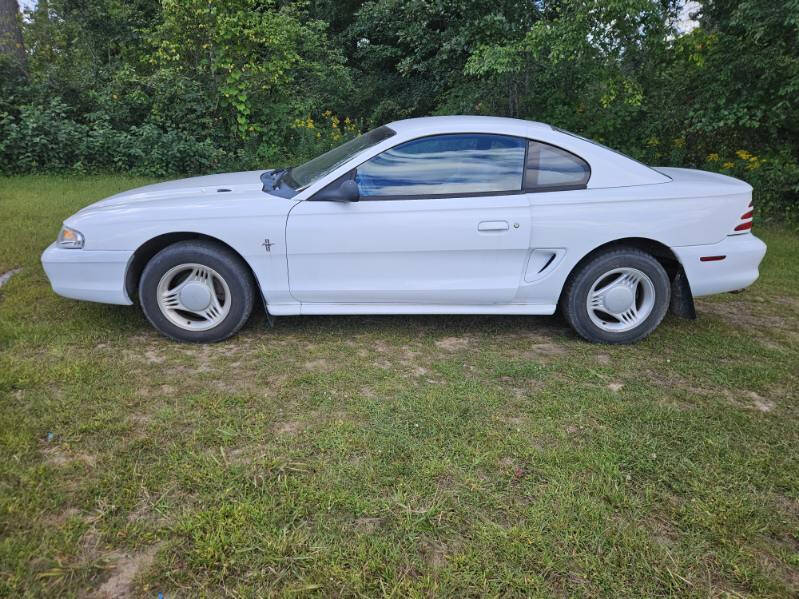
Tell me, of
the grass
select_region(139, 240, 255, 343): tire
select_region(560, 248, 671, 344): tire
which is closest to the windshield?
select_region(139, 240, 255, 343): tire

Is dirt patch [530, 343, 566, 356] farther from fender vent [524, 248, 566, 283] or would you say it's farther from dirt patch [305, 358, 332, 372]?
dirt patch [305, 358, 332, 372]

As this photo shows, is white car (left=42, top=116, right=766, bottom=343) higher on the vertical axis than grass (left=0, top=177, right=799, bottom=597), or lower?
higher

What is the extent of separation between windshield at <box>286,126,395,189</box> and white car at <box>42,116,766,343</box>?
0.20ft

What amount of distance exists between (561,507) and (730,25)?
7.60 metres

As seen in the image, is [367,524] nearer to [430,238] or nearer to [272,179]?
[430,238]

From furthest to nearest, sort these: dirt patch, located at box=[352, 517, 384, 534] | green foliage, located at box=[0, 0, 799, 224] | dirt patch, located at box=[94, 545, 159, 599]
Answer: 1. green foliage, located at box=[0, 0, 799, 224]
2. dirt patch, located at box=[352, 517, 384, 534]
3. dirt patch, located at box=[94, 545, 159, 599]

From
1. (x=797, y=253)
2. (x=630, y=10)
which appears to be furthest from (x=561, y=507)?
(x=630, y=10)

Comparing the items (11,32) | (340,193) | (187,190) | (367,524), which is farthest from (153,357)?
(11,32)

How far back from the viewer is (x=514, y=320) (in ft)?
14.8

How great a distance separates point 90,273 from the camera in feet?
12.5

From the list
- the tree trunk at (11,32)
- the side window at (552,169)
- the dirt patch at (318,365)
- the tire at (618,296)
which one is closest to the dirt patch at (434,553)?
the dirt patch at (318,365)

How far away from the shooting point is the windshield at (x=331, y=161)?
3930 mm

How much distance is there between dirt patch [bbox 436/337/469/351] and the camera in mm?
3950

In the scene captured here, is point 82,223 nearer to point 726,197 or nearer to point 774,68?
point 726,197
